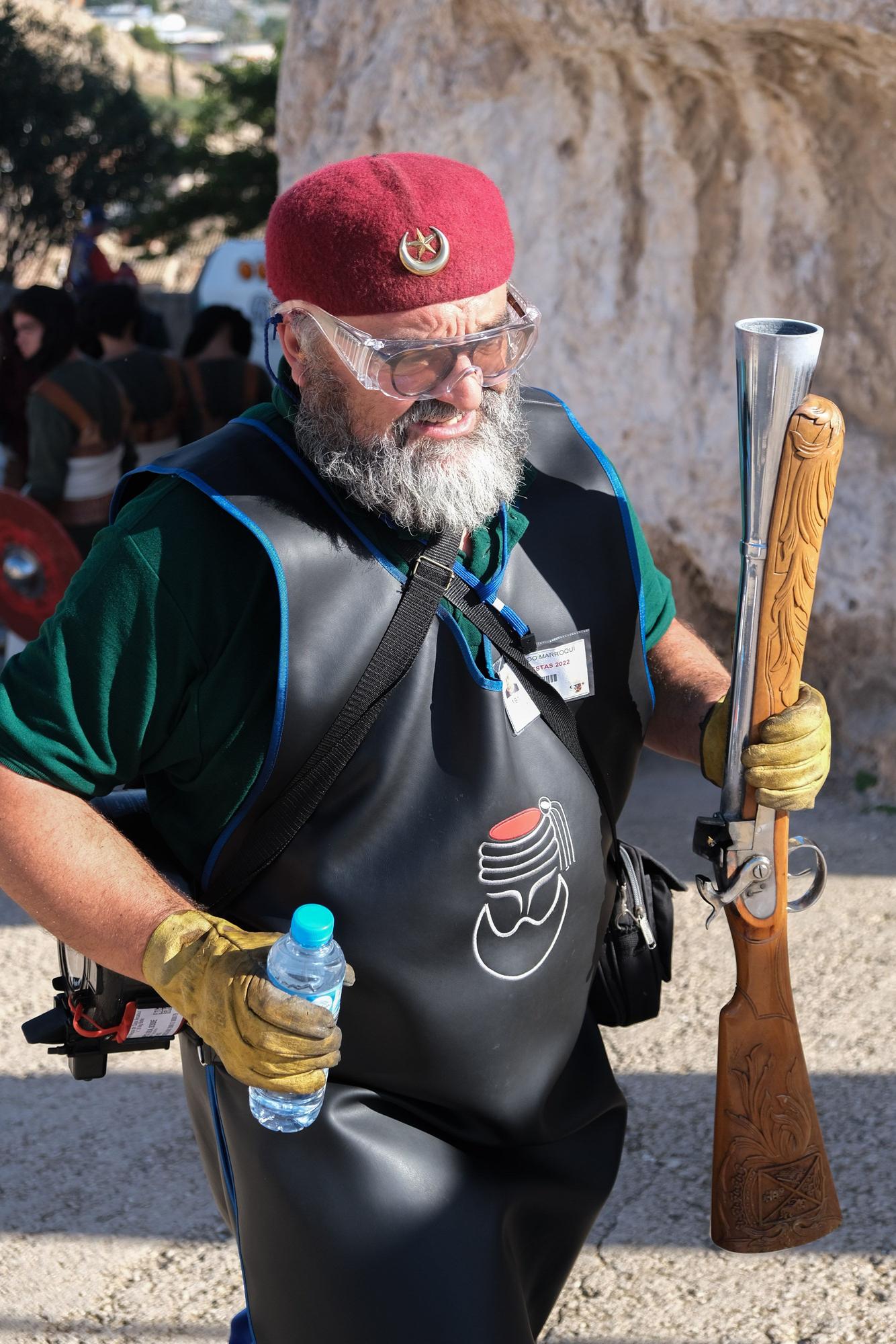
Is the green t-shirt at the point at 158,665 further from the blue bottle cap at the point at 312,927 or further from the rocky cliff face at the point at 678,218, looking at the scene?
the rocky cliff face at the point at 678,218

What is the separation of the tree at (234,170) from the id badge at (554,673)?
1204 centimetres

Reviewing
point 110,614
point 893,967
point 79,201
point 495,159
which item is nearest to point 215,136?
point 79,201

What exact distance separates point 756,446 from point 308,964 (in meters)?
0.82

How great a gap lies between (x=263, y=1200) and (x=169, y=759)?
0.55m

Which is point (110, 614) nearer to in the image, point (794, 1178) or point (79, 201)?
point (794, 1178)

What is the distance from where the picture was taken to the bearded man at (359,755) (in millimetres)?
1558

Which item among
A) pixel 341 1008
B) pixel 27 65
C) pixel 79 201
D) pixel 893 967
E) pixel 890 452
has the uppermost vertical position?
pixel 341 1008

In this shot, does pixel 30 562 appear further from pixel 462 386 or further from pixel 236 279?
pixel 236 279

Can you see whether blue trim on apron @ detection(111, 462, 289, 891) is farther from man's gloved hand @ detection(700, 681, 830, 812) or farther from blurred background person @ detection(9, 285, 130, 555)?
blurred background person @ detection(9, 285, 130, 555)

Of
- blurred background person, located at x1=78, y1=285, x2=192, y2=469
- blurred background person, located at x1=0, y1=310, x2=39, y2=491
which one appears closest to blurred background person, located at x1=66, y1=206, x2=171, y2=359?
blurred background person, located at x1=0, y1=310, x2=39, y2=491

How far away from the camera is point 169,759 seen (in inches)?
64.1

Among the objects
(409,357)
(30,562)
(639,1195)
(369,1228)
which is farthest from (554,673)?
(30,562)

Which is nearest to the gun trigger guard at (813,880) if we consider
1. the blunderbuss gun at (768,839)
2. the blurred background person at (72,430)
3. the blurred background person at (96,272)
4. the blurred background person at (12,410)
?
the blunderbuss gun at (768,839)

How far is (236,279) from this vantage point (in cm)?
905
